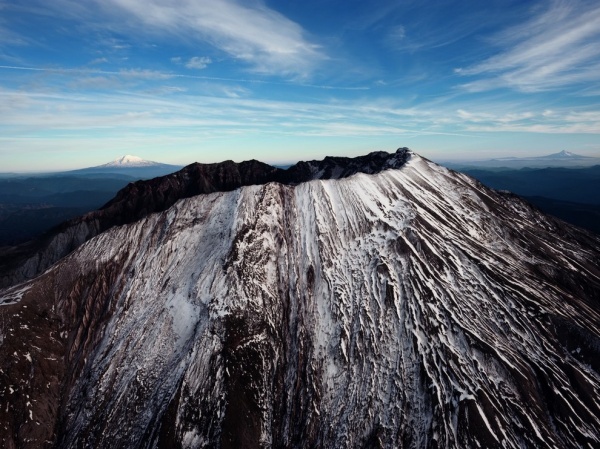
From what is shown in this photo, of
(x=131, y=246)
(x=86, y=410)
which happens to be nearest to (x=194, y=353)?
(x=86, y=410)

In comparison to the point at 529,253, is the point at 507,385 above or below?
below

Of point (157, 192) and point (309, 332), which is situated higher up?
point (157, 192)

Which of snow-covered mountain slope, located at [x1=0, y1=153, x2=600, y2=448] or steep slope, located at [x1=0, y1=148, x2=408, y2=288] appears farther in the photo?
steep slope, located at [x1=0, y1=148, x2=408, y2=288]

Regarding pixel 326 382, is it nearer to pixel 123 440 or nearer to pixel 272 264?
pixel 272 264

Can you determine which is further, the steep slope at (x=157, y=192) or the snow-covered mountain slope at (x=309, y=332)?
the steep slope at (x=157, y=192)

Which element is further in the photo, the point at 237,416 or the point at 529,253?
the point at 529,253

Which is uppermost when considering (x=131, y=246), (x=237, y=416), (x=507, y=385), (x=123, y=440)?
(x=131, y=246)

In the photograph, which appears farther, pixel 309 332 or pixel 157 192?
pixel 157 192

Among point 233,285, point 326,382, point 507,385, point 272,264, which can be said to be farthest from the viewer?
point 272,264
